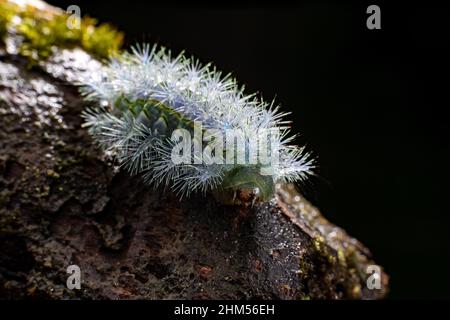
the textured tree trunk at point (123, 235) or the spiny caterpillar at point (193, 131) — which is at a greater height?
the spiny caterpillar at point (193, 131)

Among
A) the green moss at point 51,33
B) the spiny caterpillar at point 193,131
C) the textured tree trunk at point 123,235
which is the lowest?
the textured tree trunk at point 123,235

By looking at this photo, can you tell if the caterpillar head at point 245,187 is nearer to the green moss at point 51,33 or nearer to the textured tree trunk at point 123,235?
the textured tree trunk at point 123,235

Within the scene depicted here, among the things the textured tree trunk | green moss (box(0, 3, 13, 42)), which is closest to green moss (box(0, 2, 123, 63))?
green moss (box(0, 3, 13, 42))

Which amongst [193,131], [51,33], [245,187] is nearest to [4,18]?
[51,33]

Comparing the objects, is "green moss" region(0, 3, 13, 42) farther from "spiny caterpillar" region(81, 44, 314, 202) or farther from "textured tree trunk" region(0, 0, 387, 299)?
"spiny caterpillar" region(81, 44, 314, 202)

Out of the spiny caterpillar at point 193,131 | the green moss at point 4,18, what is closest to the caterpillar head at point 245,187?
the spiny caterpillar at point 193,131

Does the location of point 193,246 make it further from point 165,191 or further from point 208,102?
point 208,102

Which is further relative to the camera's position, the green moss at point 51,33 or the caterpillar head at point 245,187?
the green moss at point 51,33
